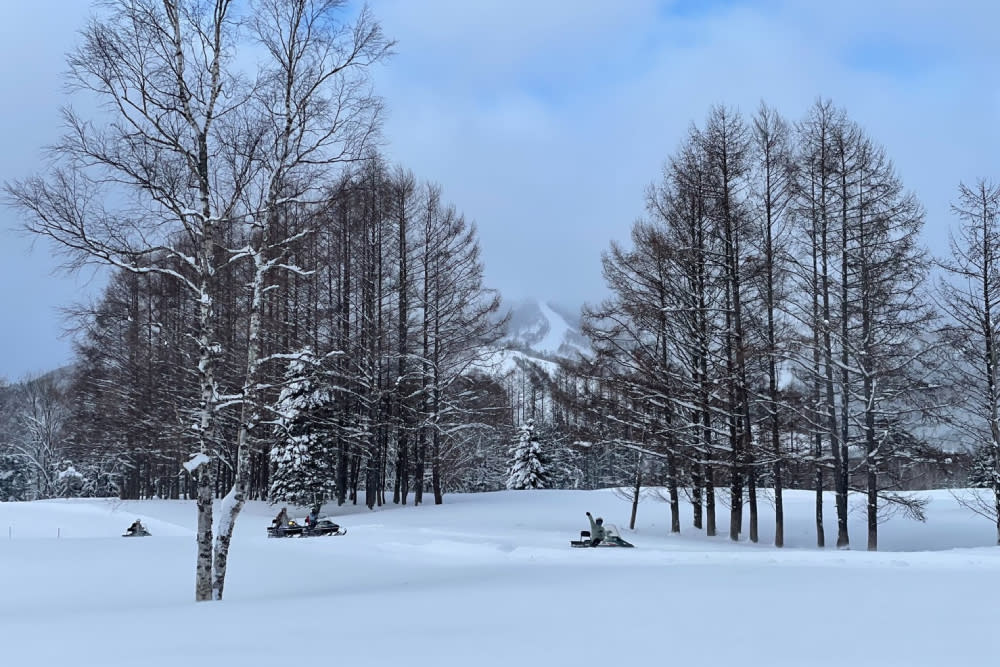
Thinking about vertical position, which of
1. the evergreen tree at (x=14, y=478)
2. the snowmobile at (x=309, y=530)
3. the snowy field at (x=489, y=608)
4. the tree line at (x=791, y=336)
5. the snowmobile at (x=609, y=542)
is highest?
the tree line at (x=791, y=336)

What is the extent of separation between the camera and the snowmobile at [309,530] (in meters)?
23.0

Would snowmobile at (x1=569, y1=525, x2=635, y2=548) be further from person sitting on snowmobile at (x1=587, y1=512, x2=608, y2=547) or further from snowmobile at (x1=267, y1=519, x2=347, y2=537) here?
snowmobile at (x1=267, y1=519, x2=347, y2=537)

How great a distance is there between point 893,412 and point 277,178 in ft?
53.0

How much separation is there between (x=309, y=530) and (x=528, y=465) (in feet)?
99.6

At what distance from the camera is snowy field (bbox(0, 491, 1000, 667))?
233 inches

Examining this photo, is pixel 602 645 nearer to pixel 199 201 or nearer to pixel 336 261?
pixel 199 201

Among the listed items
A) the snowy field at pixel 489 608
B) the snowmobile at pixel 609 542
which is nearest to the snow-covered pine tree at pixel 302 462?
the snowy field at pixel 489 608

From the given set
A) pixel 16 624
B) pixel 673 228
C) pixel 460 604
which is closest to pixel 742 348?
pixel 673 228

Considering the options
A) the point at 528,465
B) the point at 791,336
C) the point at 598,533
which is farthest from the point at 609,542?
the point at 528,465

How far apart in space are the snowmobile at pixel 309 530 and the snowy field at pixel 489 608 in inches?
185

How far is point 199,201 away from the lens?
37.6 feet

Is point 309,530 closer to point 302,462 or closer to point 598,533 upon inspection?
point 302,462

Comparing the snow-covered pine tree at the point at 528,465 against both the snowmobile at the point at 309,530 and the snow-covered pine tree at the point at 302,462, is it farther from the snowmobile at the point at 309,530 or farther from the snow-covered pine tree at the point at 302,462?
the snowmobile at the point at 309,530

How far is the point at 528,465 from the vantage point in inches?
2056
